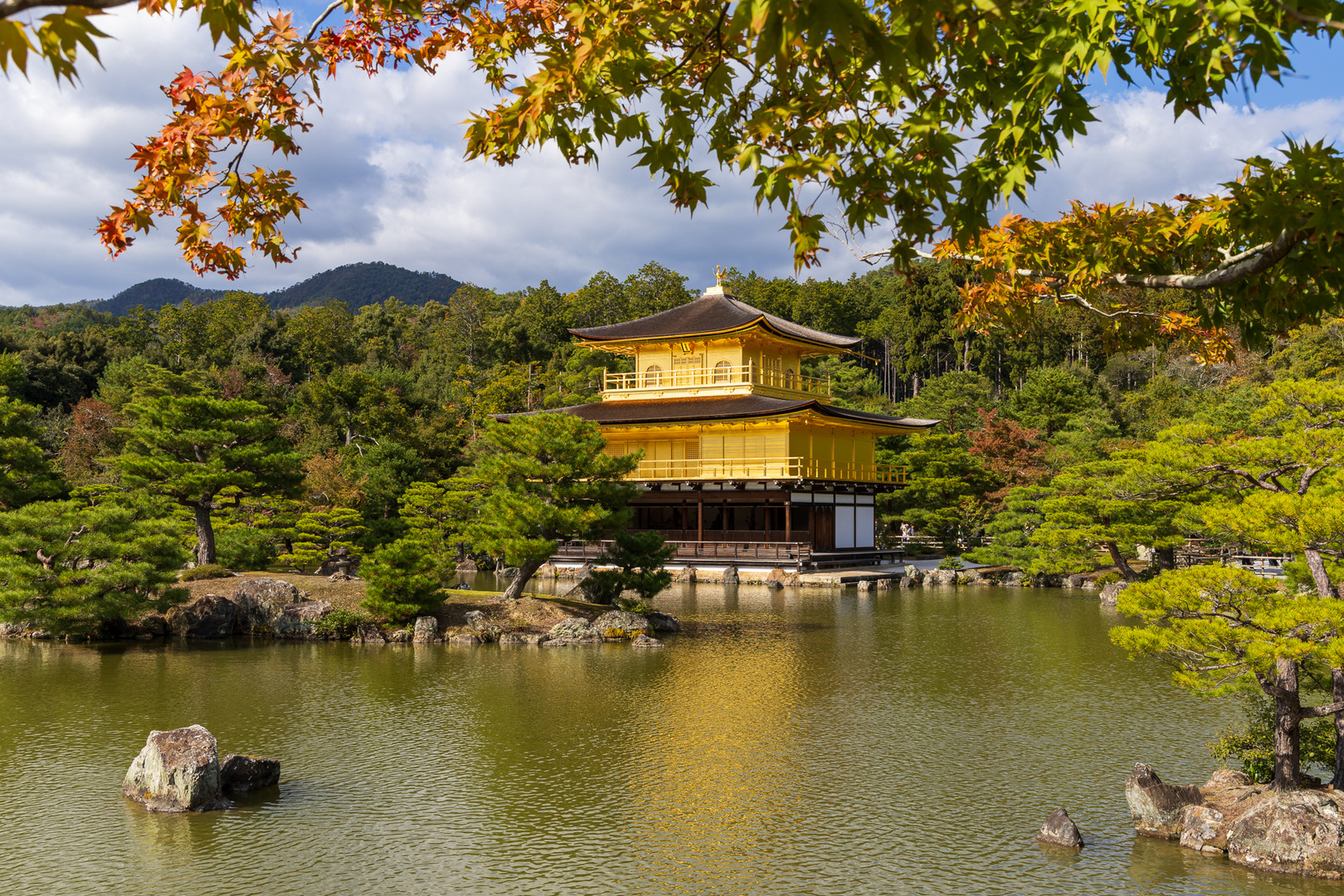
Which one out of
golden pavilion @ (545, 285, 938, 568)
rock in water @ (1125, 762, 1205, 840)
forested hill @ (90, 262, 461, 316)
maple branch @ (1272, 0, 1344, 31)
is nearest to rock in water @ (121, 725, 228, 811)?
rock in water @ (1125, 762, 1205, 840)

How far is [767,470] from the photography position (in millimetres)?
27859

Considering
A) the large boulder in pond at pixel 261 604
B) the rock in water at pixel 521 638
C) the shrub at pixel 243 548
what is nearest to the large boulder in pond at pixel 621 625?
the rock in water at pixel 521 638

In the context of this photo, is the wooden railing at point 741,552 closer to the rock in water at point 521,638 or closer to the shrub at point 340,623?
the rock in water at point 521,638

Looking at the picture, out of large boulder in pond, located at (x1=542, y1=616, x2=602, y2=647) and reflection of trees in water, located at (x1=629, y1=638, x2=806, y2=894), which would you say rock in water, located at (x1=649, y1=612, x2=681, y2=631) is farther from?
reflection of trees in water, located at (x1=629, y1=638, x2=806, y2=894)

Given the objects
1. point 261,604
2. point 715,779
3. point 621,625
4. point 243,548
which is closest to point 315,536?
point 243,548

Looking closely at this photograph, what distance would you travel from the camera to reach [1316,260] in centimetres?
359

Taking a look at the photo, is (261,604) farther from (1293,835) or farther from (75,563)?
(1293,835)

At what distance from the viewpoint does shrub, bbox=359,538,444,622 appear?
47.1 feet

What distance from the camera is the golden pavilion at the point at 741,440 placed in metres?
28.1

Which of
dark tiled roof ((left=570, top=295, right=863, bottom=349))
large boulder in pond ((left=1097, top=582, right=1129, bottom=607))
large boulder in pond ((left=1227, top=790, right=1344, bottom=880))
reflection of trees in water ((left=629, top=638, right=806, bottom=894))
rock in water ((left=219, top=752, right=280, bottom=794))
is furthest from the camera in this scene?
dark tiled roof ((left=570, top=295, right=863, bottom=349))

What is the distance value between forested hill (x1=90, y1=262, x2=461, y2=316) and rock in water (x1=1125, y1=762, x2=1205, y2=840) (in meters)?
139

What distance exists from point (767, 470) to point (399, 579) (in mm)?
15162

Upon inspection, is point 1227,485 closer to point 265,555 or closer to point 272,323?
point 265,555

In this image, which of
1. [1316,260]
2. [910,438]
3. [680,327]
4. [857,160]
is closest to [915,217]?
[857,160]
